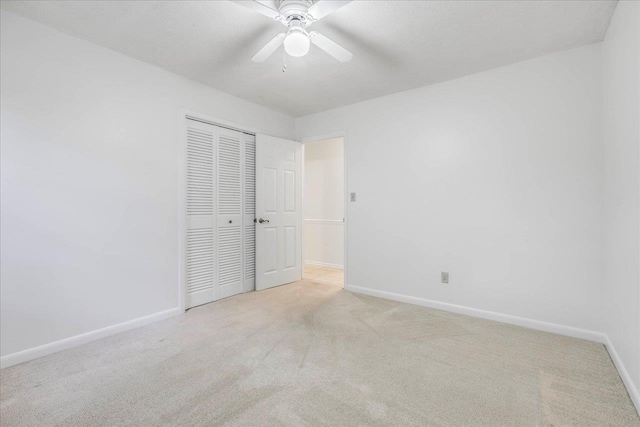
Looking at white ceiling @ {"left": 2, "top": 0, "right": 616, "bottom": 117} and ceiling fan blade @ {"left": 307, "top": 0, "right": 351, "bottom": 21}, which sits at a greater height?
white ceiling @ {"left": 2, "top": 0, "right": 616, "bottom": 117}

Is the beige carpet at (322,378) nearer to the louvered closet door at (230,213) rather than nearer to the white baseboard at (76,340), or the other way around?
the white baseboard at (76,340)

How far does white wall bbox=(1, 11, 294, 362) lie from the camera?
206cm

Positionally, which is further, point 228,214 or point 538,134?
point 228,214

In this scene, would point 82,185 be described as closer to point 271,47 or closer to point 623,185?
point 271,47

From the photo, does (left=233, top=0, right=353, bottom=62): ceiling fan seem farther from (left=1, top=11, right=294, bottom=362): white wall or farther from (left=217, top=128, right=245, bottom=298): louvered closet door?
(left=217, top=128, right=245, bottom=298): louvered closet door

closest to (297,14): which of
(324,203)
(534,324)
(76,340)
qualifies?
(76,340)

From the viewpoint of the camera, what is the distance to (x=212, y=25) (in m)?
2.17

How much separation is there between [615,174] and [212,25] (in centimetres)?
300

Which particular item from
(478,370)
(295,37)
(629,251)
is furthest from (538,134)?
(295,37)

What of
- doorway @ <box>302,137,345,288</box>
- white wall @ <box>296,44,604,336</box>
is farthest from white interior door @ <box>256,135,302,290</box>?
doorway @ <box>302,137,345,288</box>

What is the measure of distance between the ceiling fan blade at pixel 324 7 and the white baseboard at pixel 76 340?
9.20ft

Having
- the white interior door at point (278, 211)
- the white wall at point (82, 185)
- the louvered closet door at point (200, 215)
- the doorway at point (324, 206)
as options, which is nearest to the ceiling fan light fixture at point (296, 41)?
the white wall at point (82, 185)

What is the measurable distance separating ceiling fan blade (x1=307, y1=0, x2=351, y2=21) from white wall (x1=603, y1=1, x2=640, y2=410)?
1584 millimetres

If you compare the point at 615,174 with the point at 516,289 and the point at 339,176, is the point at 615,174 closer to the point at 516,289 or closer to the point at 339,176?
the point at 516,289
